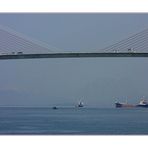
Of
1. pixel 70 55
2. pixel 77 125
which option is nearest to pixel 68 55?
pixel 70 55

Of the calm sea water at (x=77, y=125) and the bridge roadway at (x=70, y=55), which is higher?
the bridge roadway at (x=70, y=55)

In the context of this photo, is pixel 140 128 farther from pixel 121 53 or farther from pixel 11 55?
pixel 11 55

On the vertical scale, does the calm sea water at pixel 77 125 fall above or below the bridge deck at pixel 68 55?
below

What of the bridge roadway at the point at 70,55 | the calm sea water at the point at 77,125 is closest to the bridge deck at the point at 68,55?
the bridge roadway at the point at 70,55

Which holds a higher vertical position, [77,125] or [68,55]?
[68,55]

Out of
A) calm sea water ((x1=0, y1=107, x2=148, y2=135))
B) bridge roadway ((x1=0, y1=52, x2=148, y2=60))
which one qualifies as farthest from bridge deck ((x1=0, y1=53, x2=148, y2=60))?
calm sea water ((x1=0, y1=107, x2=148, y2=135))

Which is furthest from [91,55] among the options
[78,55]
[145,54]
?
[145,54]

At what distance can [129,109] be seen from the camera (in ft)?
92.8

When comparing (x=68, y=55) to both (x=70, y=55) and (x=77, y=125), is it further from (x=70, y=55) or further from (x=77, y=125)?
(x=77, y=125)

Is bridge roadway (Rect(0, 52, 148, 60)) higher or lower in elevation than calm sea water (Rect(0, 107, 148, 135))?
higher

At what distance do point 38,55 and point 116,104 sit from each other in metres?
11.9

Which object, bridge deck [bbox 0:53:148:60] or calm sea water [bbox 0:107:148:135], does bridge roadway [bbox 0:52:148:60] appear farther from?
calm sea water [bbox 0:107:148:135]

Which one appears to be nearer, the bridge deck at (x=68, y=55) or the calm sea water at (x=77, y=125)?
the calm sea water at (x=77, y=125)

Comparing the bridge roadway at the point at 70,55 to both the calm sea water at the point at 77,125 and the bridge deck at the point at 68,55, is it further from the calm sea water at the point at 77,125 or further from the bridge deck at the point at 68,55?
the calm sea water at the point at 77,125
